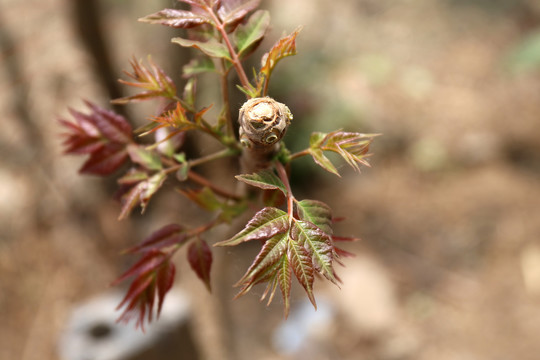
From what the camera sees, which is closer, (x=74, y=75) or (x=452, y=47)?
(x=74, y=75)

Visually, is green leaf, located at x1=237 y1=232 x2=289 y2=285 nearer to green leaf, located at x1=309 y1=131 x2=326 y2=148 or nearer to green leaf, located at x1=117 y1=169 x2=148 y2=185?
green leaf, located at x1=309 y1=131 x2=326 y2=148

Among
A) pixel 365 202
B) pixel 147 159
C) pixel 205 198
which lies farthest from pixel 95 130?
pixel 365 202

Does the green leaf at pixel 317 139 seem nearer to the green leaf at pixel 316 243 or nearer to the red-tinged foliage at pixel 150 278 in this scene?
the green leaf at pixel 316 243

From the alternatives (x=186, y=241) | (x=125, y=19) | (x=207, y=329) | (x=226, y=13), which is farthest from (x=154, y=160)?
(x=125, y=19)

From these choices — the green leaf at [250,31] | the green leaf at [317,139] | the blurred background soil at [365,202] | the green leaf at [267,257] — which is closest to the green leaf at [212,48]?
the green leaf at [250,31]

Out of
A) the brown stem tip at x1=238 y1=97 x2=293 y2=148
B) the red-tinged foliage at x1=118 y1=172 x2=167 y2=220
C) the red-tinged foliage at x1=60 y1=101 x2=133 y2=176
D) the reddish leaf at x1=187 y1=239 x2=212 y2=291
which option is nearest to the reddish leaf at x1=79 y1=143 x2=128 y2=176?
the red-tinged foliage at x1=60 y1=101 x2=133 y2=176

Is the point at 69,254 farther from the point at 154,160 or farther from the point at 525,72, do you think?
the point at 525,72
